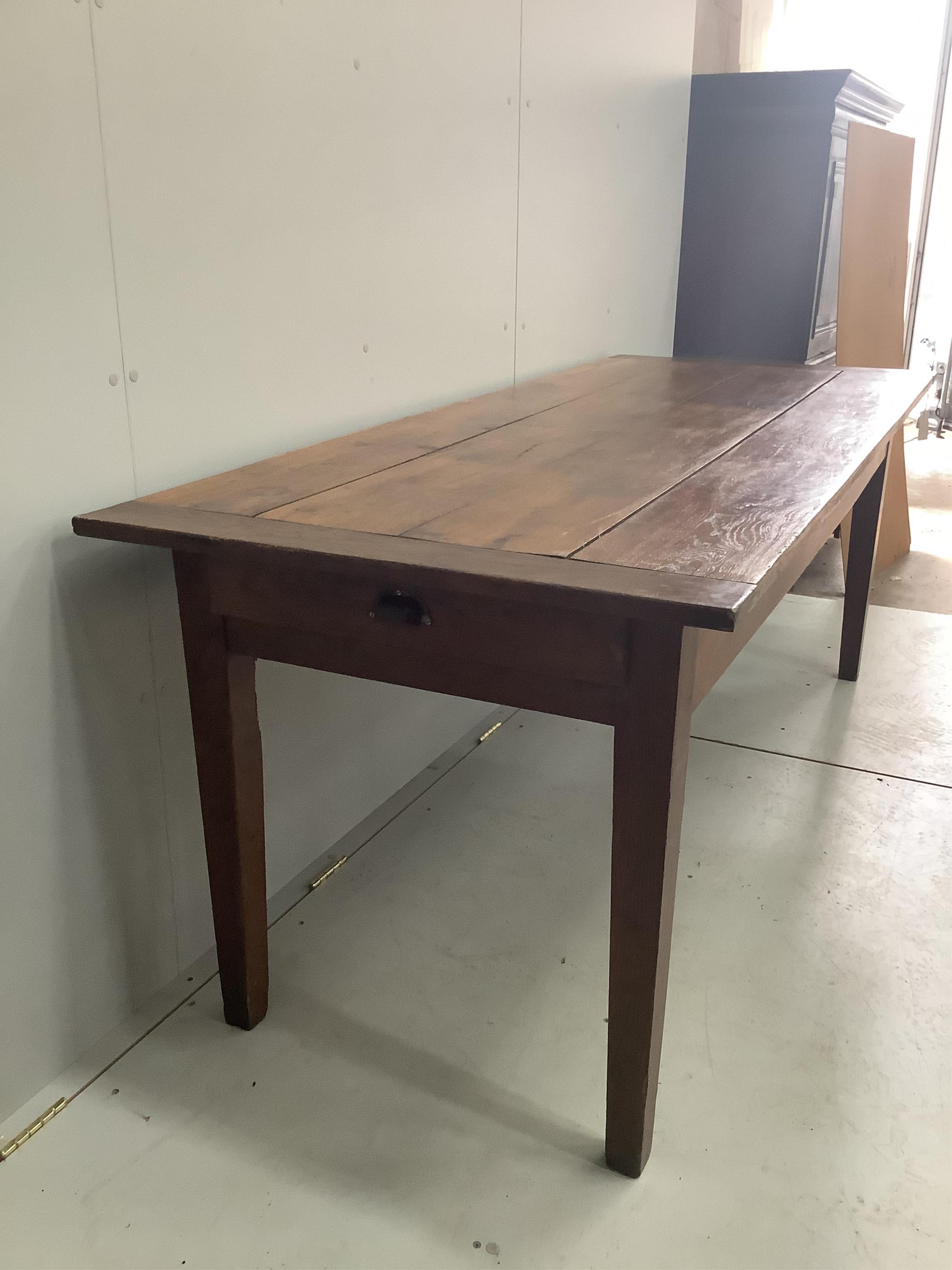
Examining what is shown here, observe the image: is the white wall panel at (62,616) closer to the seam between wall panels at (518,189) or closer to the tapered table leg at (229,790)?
the tapered table leg at (229,790)

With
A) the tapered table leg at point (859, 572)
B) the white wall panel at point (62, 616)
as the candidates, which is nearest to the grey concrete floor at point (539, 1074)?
the white wall panel at point (62, 616)

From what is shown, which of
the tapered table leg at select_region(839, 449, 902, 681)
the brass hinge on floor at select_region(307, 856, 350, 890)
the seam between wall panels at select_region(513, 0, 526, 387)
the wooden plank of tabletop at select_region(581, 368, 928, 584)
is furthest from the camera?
the tapered table leg at select_region(839, 449, 902, 681)

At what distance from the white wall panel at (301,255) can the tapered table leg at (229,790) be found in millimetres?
133

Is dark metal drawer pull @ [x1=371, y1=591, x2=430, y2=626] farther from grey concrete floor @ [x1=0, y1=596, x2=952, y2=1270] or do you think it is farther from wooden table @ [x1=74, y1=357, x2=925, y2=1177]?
grey concrete floor @ [x1=0, y1=596, x2=952, y2=1270]

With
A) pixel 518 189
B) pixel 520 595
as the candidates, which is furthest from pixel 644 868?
pixel 518 189

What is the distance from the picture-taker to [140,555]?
4.51 feet

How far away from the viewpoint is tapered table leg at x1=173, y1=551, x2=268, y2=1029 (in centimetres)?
128

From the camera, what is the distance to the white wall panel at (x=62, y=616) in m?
1.13

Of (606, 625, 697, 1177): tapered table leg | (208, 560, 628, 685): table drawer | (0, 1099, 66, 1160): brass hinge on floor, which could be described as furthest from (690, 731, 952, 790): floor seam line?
(0, 1099, 66, 1160): brass hinge on floor

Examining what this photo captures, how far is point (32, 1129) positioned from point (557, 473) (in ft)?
3.61

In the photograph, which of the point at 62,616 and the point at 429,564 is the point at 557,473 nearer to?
the point at 429,564

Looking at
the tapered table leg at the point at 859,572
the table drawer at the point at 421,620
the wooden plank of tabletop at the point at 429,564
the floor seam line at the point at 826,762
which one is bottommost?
the floor seam line at the point at 826,762

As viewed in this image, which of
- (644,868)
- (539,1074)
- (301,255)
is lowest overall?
(539,1074)

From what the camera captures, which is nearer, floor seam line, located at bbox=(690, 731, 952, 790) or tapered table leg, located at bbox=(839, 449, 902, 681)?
floor seam line, located at bbox=(690, 731, 952, 790)
